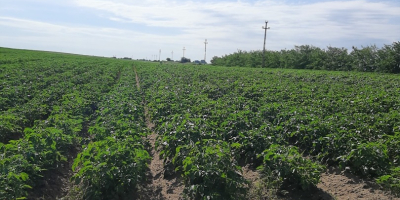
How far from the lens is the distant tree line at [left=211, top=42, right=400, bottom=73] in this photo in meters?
39.3

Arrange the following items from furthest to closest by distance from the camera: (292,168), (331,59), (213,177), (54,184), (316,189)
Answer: (331,59) < (54,184) < (316,189) < (292,168) < (213,177)

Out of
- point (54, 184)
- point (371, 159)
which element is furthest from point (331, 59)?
point (54, 184)

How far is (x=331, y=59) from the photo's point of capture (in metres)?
49.7

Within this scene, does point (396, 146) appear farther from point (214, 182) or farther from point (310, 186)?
point (214, 182)

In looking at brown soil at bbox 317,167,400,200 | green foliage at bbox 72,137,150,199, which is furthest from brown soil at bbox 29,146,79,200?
brown soil at bbox 317,167,400,200

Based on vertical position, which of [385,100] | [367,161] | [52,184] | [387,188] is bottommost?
[52,184]

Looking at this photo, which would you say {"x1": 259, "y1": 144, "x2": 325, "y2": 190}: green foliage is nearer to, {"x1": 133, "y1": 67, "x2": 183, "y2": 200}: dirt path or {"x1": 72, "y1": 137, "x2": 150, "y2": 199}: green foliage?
{"x1": 133, "y1": 67, "x2": 183, "y2": 200}: dirt path

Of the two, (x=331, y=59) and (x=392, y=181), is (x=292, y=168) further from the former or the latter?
(x=331, y=59)

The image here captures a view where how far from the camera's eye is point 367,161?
6430mm

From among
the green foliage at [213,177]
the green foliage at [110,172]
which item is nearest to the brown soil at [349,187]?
the green foliage at [213,177]

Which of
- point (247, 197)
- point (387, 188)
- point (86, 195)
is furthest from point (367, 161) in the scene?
point (86, 195)

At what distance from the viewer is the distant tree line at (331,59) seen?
129ft

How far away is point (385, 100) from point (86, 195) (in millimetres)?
11641

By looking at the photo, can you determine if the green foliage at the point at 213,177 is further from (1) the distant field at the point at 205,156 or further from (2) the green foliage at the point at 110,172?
(2) the green foliage at the point at 110,172
